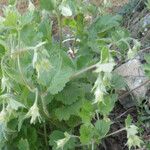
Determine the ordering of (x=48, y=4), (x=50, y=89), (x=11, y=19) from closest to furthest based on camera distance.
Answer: (x=11, y=19)
(x=50, y=89)
(x=48, y=4)

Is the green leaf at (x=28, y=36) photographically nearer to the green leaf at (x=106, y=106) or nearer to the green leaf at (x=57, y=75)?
the green leaf at (x=57, y=75)

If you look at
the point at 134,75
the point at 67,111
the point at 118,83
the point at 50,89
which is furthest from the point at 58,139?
the point at 134,75

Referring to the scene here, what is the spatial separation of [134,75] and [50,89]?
920mm

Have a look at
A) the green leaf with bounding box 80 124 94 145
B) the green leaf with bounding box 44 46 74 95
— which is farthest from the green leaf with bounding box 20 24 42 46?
the green leaf with bounding box 80 124 94 145

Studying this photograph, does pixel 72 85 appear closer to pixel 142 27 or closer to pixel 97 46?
pixel 97 46

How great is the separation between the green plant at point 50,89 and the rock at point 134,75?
368mm

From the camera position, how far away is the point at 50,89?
183 centimetres

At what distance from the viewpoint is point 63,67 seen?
191 cm

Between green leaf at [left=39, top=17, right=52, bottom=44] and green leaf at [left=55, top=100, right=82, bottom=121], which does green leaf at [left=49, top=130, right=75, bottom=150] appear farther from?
green leaf at [left=39, top=17, right=52, bottom=44]

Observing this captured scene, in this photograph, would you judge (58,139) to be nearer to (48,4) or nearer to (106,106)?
(106,106)

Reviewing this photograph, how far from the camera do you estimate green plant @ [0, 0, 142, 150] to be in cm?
172

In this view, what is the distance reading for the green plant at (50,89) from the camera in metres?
1.72

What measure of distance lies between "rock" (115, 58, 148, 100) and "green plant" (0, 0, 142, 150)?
37 centimetres

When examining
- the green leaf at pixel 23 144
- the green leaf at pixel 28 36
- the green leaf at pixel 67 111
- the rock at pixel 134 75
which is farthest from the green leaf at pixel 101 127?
the rock at pixel 134 75
